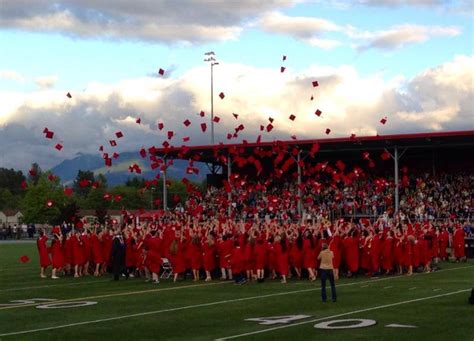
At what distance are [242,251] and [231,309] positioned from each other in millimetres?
7588

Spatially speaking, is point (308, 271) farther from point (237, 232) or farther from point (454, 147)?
point (454, 147)

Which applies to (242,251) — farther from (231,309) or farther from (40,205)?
(40,205)

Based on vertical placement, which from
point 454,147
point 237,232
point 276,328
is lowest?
point 276,328

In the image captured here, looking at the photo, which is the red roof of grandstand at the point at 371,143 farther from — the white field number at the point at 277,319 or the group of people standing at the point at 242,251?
the white field number at the point at 277,319

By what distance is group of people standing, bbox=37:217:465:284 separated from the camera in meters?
27.0

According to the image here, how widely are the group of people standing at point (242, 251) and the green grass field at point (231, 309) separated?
790mm

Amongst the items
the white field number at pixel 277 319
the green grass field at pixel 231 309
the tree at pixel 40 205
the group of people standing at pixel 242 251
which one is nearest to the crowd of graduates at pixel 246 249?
the group of people standing at pixel 242 251

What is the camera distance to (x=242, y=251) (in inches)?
1046

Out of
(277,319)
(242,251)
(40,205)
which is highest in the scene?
(40,205)

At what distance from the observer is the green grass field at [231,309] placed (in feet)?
50.1

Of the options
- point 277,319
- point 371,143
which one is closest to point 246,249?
point 277,319

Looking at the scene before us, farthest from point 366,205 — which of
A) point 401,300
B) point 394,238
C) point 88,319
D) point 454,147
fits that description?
point 88,319

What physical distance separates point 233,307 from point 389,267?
10311 millimetres

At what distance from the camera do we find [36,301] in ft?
71.1
